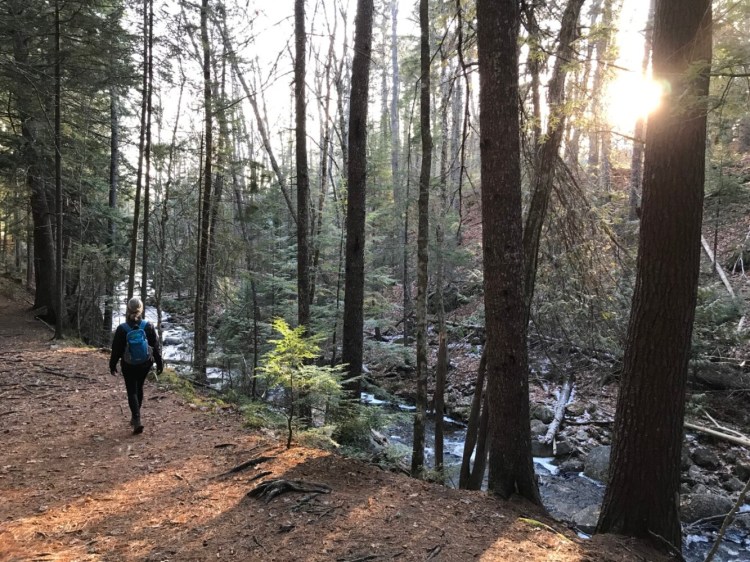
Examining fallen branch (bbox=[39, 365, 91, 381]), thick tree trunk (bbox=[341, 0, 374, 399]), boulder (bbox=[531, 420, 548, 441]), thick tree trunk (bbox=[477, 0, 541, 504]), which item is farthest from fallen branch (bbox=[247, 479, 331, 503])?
boulder (bbox=[531, 420, 548, 441])

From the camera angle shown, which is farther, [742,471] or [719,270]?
[719,270]

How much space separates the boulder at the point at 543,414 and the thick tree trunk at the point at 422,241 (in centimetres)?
635

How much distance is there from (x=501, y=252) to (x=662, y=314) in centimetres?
151

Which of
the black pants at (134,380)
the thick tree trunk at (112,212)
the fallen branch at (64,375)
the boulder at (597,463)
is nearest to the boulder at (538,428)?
the boulder at (597,463)

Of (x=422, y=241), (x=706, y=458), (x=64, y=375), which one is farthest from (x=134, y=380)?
(x=706, y=458)

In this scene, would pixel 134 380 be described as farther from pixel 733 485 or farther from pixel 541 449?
pixel 733 485

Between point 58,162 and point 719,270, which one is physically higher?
point 58,162

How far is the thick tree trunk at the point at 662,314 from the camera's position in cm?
389

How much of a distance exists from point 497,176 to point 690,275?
1.93 metres

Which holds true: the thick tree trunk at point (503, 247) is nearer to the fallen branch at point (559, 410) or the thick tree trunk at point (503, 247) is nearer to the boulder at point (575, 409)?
the fallen branch at point (559, 410)

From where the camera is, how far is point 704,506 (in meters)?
7.78

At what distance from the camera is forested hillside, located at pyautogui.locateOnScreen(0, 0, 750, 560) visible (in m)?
4.11

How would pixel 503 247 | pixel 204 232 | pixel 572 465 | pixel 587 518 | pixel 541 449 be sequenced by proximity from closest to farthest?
pixel 503 247 < pixel 587 518 < pixel 572 465 < pixel 541 449 < pixel 204 232

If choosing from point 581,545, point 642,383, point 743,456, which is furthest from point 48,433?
point 743,456
